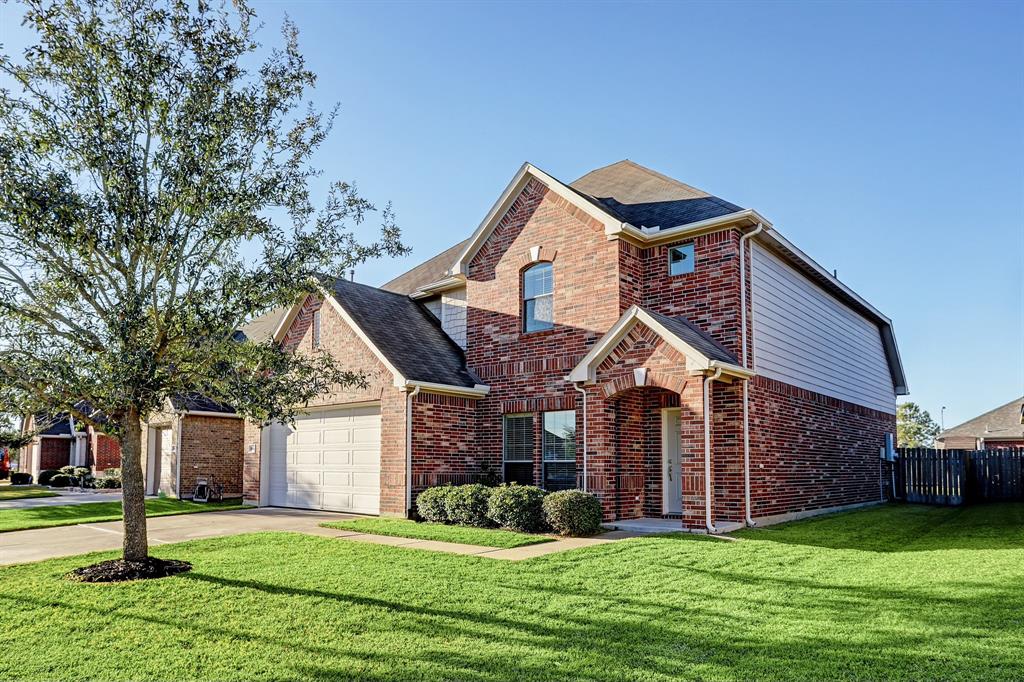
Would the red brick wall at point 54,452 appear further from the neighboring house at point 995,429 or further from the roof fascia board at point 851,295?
the neighboring house at point 995,429

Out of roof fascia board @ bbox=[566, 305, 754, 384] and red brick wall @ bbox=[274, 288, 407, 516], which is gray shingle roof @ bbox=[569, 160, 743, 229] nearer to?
roof fascia board @ bbox=[566, 305, 754, 384]

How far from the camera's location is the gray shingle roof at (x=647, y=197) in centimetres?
1516

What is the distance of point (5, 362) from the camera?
329 inches

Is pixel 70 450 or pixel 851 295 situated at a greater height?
pixel 851 295

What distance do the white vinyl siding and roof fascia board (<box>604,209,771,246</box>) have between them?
1026 millimetres

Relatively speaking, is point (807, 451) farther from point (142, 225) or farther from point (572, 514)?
point (142, 225)

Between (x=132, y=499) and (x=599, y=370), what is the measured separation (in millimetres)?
8146

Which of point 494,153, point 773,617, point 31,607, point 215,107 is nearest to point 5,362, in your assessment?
point 31,607

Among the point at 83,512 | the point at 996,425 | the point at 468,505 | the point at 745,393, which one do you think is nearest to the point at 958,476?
the point at 745,393

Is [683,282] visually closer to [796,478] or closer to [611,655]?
[796,478]

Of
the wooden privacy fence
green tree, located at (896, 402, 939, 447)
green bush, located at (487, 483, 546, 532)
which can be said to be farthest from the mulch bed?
green tree, located at (896, 402, 939, 447)

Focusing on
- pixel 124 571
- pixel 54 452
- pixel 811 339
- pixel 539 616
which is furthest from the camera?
pixel 54 452

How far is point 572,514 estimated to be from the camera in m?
12.2

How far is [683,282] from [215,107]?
950 centimetres
